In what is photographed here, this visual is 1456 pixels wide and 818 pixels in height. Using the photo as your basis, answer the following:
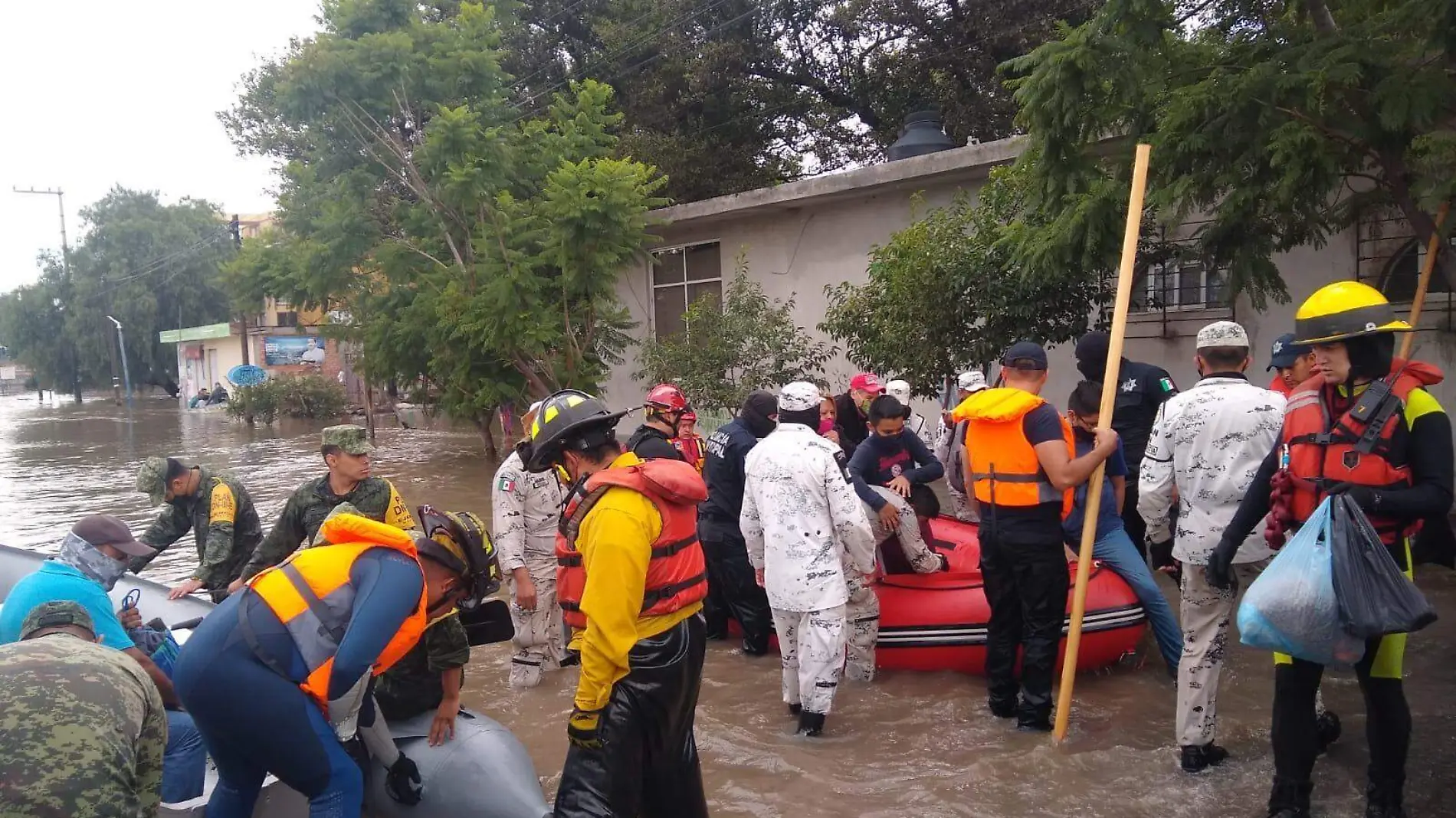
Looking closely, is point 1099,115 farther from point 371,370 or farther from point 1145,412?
point 371,370

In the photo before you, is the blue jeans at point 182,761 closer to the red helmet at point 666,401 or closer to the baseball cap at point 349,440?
the baseball cap at point 349,440

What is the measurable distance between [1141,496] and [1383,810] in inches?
56.3

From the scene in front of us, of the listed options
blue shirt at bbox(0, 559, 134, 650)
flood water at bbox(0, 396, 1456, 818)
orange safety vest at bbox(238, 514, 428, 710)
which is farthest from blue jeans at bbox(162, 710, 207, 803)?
flood water at bbox(0, 396, 1456, 818)

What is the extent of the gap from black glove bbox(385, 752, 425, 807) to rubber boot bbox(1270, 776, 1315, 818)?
296 centimetres

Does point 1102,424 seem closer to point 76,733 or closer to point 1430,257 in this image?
point 1430,257

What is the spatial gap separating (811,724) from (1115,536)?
1.80 meters

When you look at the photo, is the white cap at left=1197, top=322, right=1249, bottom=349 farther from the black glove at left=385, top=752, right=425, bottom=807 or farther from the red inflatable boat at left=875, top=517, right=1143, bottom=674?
the black glove at left=385, top=752, right=425, bottom=807

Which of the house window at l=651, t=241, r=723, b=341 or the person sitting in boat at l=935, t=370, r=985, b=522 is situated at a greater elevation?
the house window at l=651, t=241, r=723, b=341

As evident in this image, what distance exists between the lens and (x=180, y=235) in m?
49.2

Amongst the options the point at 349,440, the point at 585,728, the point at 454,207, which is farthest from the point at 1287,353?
the point at 454,207

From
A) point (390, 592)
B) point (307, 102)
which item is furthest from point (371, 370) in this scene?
point (390, 592)

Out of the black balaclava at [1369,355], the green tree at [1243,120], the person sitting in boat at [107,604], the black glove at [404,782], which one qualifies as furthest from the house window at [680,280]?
the black balaclava at [1369,355]

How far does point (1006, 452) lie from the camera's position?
4199 mm

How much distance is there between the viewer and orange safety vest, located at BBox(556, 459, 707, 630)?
115 inches
